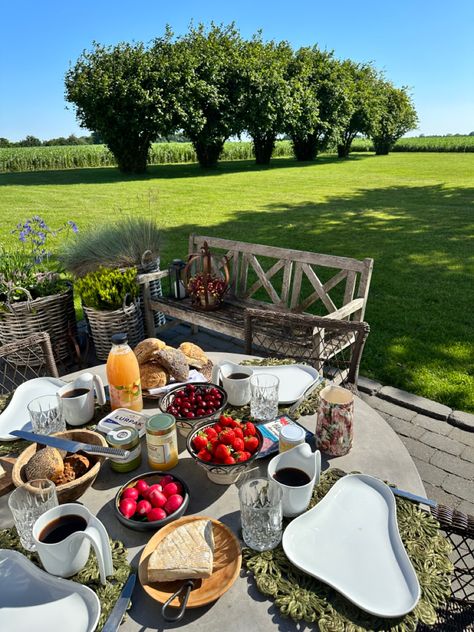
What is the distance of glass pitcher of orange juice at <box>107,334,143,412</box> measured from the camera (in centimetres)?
180

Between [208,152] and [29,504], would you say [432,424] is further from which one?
[208,152]

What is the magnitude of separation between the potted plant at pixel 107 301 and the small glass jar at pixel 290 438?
2.80 metres

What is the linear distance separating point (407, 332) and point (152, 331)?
2.91 meters

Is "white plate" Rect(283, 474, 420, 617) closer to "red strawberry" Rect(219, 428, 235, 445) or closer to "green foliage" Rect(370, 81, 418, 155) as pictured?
"red strawberry" Rect(219, 428, 235, 445)

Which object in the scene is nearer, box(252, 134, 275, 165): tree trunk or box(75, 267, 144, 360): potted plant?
box(75, 267, 144, 360): potted plant

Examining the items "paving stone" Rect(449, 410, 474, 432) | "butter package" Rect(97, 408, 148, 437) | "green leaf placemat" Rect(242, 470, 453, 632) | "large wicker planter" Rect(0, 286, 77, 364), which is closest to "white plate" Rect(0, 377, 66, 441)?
"butter package" Rect(97, 408, 148, 437)

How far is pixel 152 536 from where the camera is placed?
4.29 ft

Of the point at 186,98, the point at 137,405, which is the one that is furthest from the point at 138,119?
the point at 137,405

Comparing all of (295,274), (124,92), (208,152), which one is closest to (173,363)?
(295,274)

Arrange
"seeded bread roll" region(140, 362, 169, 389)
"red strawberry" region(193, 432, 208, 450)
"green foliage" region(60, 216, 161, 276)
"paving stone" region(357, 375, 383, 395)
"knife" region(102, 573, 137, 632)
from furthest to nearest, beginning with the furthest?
"green foliage" region(60, 216, 161, 276) < "paving stone" region(357, 375, 383, 395) < "seeded bread roll" region(140, 362, 169, 389) < "red strawberry" region(193, 432, 208, 450) < "knife" region(102, 573, 137, 632)

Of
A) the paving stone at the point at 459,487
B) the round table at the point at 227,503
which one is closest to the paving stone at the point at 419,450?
the paving stone at the point at 459,487

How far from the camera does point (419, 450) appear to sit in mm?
3000

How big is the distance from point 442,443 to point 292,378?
1618mm

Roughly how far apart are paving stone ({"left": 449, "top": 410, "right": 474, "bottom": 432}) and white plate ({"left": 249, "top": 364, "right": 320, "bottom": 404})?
1762 mm
